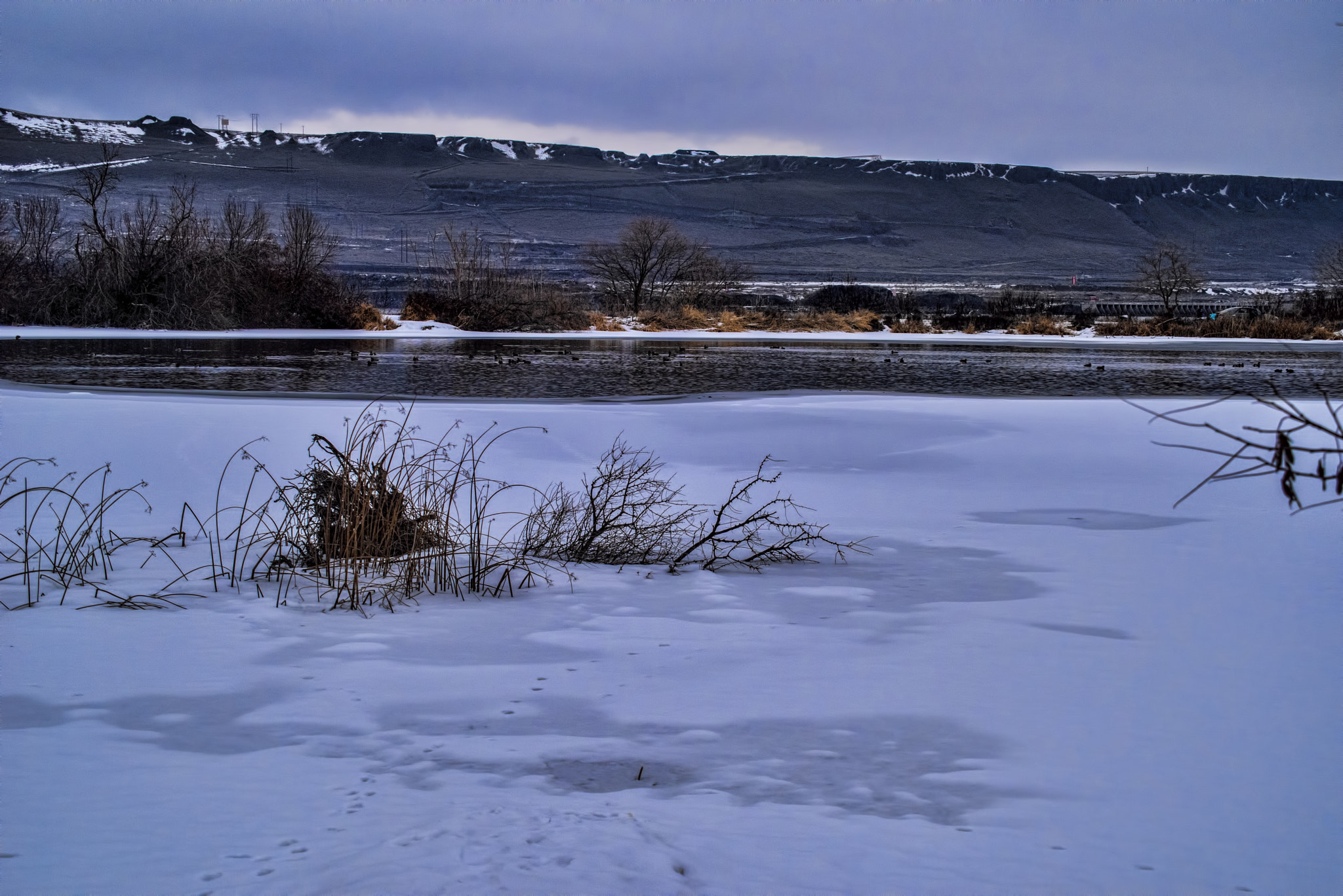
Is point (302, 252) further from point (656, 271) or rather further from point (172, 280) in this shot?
point (656, 271)

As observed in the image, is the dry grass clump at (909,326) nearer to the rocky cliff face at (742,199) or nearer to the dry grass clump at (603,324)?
the dry grass clump at (603,324)

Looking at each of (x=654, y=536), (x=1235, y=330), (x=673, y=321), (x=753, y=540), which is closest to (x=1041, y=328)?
(x=1235, y=330)

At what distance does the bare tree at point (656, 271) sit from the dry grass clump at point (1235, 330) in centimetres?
1538

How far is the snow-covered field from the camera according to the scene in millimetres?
2514

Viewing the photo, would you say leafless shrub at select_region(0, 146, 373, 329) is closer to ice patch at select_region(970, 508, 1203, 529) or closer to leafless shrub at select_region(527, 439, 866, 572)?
leafless shrub at select_region(527, 439, 866, 572)

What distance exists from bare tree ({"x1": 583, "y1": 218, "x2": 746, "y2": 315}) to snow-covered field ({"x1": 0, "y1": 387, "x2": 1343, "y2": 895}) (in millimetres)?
34493

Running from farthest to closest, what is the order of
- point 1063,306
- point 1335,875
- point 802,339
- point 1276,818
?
point 1063,306 < point 802,339 < point 1276,818 < point 1335,875

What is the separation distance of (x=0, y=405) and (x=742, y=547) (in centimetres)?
873

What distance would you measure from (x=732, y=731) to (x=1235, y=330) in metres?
33.7

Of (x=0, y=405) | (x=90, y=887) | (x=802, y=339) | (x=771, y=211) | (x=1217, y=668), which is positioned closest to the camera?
(x=90, y=887)

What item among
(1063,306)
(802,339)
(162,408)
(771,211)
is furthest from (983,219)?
(162,408)

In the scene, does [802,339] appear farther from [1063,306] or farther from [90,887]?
[90,887]

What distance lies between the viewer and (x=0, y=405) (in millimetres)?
10609

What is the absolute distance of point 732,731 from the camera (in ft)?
11.3
